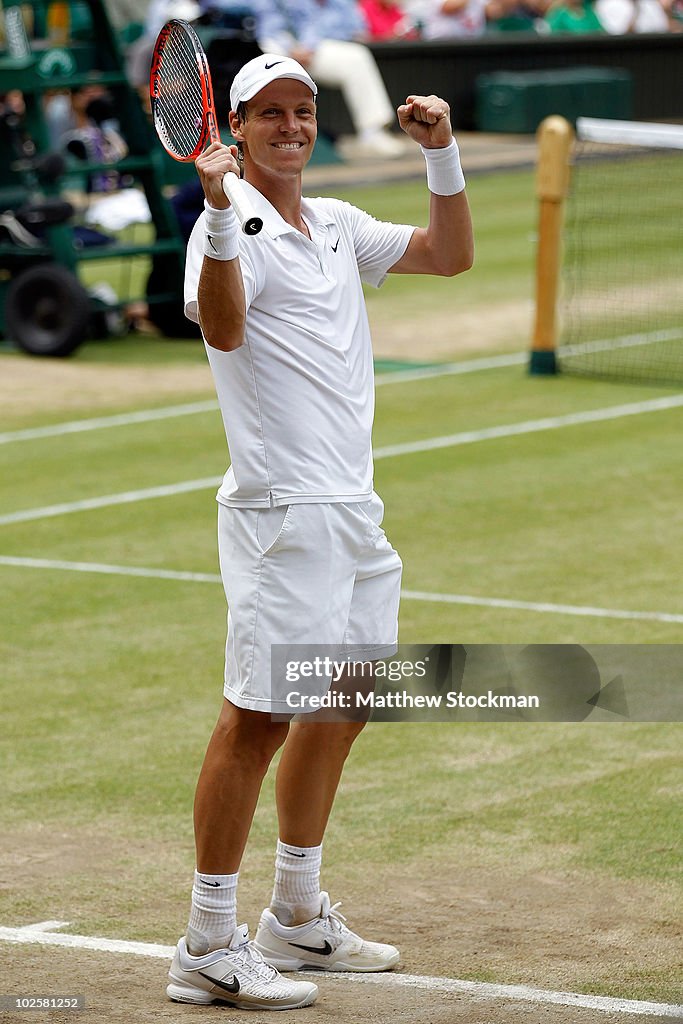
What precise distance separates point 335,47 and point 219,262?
25.8 m

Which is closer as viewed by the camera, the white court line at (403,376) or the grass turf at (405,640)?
the grass turf at (405,640)

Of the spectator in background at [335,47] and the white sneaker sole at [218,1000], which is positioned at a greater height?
the white sneaker sole at [218,1000]

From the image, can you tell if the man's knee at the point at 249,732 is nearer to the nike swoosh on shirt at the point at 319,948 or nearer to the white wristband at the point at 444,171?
the nike swoosh on shirt at the point at 319,948

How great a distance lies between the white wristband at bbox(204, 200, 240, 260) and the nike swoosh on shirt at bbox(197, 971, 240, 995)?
5.62 ft

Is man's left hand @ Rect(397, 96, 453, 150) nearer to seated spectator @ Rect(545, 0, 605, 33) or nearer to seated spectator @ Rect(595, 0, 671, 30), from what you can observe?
seated spectator @ Rect(545, 0, 605, 33)

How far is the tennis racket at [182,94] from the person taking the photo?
4.95 metres

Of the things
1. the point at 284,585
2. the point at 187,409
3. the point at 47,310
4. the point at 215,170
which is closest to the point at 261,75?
the point at 215,170

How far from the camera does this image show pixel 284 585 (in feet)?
15.3

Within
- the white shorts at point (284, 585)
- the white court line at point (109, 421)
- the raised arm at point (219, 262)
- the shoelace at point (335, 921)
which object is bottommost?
the white court line at point (109, 421)

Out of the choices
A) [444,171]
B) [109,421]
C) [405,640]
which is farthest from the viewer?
[109,421]

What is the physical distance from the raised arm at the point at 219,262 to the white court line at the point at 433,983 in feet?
5.39

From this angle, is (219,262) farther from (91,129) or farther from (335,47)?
(335,47)

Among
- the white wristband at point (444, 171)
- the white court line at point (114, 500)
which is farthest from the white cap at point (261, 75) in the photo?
the white court line at point (114, 500)

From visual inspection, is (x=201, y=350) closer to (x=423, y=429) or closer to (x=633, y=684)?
(x=423, y=429)
